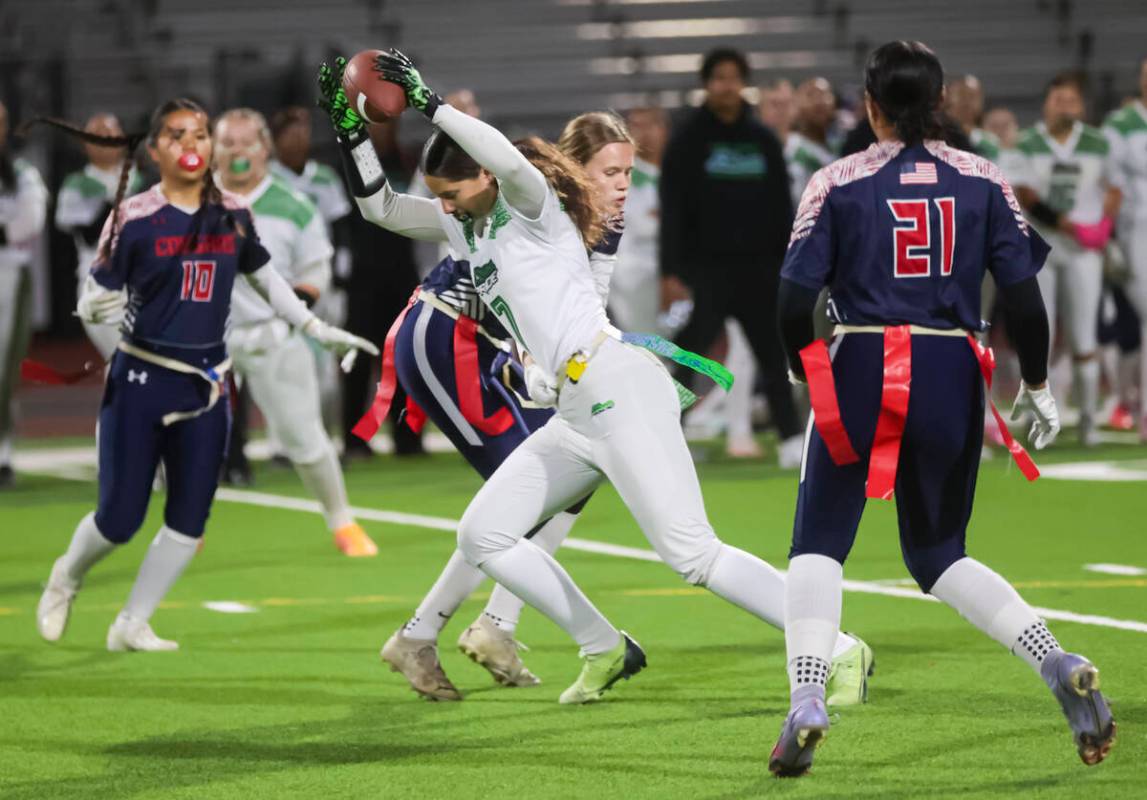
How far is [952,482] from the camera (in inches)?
214

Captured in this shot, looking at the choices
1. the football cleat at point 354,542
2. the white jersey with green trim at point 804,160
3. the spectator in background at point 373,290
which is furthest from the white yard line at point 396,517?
the white jersey with green trim at point 804,160

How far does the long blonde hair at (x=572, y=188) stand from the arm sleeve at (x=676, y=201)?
742cm

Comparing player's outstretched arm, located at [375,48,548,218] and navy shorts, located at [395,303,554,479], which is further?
navy shorts, located at [395,303,554,479]

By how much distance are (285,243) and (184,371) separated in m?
3.19

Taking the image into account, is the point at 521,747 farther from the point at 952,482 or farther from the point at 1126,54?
the point at 1126,54

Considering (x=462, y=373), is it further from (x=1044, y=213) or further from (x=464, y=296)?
(x=1044, y=213)

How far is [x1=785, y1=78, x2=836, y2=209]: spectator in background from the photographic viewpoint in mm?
13969

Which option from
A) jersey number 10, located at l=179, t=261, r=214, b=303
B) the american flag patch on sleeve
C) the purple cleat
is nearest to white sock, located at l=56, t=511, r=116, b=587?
jersey number 10, located at l=179, t=261, r=214, b=303

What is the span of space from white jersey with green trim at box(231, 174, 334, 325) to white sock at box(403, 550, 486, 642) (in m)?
3.91

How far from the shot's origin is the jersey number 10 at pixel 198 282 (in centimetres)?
759

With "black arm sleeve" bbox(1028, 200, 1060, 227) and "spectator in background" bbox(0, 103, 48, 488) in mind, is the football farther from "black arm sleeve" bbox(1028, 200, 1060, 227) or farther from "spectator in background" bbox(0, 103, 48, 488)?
"black arm sleeve" bbox(1028, 200, 1060, 227)

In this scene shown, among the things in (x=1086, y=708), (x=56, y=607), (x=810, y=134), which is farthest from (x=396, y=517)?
(x=1086, y=708)

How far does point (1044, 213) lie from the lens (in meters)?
13.9

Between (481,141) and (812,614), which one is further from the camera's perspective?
(481,141)
